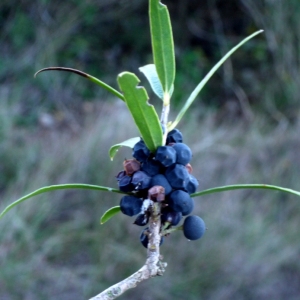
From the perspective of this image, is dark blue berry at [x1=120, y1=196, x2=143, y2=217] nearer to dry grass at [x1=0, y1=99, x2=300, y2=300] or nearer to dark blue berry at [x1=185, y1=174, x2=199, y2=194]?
dark blue berry at [x1=185, y1=174, x2=199, y2=194]

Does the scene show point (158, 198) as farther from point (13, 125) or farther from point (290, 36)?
point (290, 36)

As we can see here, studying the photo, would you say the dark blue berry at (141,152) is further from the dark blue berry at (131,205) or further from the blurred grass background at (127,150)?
the blurred grass background at (127,150)

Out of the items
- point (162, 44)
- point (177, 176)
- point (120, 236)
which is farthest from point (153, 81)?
point (120, 236)

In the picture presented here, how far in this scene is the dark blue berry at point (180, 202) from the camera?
0.55m

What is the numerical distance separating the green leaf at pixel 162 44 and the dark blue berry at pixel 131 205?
0.14m

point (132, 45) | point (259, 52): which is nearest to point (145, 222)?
point (259, 52)

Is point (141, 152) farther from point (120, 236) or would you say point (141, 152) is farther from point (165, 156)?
point (120, 236)

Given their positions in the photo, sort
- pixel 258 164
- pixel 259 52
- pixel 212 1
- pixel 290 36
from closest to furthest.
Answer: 1. pixel 258 164
2. pixel 290 36
3. pixel 259 52
4. pixel 212 1

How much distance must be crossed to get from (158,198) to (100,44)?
585cm

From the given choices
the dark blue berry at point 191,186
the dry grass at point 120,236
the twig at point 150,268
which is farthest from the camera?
the dry grass at point 120,236

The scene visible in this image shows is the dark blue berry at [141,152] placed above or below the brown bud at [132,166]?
above

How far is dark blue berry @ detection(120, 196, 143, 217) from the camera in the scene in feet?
1.84

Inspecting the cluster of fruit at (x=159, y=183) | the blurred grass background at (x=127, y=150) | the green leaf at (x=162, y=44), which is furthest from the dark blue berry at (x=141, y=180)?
the blurred grass background at (x=127, y=150)

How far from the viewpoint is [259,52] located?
18.3 ft
